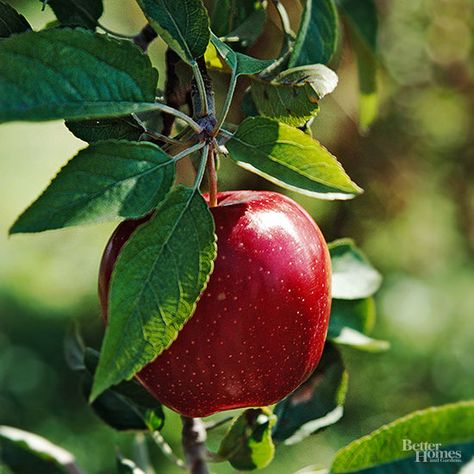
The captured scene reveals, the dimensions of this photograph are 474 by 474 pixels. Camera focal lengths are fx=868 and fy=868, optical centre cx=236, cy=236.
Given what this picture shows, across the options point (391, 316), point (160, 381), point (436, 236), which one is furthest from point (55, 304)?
point (160, 381)

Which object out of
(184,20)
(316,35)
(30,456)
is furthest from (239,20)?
(30,456)

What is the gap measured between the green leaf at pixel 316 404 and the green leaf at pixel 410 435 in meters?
0.19

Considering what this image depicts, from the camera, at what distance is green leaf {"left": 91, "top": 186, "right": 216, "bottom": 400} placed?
16.2 inches

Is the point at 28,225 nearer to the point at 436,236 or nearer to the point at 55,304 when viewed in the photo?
the point at 55,304

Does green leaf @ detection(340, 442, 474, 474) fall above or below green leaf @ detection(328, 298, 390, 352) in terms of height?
above

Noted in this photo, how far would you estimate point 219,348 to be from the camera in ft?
1.63

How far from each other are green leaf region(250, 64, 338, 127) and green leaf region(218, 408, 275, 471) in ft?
0.76

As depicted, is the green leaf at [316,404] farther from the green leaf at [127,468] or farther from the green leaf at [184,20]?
the green leaf at [184,20]

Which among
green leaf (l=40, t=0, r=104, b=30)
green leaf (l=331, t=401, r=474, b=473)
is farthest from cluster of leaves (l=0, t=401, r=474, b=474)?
green leaf (l=40, t=0, r=104, b=30)

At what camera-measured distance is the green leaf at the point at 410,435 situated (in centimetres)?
46

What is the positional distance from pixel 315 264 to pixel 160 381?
0.12m

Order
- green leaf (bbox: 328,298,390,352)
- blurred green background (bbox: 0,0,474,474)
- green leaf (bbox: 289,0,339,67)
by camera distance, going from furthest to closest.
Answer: blurred green background (bbox: 0,0,474,474) → green leaf (bbox: 328,298,390,352) → green leaf (bbox: 289,0,339,67)

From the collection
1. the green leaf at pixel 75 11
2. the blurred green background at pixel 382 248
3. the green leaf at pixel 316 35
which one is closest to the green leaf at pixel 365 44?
the green leaf at pixel 316 35

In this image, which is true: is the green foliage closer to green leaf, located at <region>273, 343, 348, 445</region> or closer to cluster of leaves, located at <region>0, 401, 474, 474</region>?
green leaf, located at <region>273, 343, 348, 445</region>
